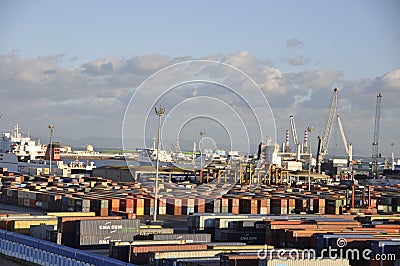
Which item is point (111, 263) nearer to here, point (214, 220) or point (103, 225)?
point (103, 225)

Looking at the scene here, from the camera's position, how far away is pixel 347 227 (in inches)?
1345

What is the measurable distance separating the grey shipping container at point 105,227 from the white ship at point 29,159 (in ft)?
222

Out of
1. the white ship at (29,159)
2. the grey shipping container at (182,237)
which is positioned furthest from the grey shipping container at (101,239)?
the white ship at (29,159)

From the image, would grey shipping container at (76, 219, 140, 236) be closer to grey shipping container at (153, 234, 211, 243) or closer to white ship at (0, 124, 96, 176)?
grey shipping container at (153, 234, 211, 243)

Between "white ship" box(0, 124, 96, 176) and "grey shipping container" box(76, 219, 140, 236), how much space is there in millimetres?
67698

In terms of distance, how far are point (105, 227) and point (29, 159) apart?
9386 centimetres

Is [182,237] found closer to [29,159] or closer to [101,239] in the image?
[101,239]

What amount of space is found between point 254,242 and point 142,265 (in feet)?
30.7

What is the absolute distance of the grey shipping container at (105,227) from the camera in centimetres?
3238

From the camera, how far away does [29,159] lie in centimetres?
12281

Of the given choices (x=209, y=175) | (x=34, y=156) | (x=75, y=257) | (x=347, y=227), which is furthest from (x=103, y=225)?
(x=34, y=156)

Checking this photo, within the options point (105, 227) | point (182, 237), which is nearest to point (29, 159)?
point (105, 227)

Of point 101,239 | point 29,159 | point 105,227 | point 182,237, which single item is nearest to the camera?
point 182,237

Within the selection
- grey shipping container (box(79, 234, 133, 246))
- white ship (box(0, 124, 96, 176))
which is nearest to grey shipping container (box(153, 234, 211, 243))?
grey shipping container (box(79, 234, 133, 246))
